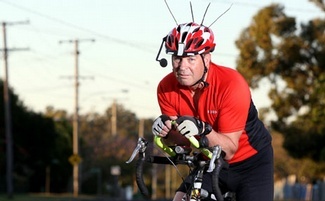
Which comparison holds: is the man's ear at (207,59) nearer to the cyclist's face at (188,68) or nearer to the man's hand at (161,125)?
the cyclist's face at (188,68)

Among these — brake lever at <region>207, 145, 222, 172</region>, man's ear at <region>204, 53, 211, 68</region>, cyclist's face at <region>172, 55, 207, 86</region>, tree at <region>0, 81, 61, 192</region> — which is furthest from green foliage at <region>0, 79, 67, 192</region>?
brake lever at <region>207, 145, 222, 172</region>

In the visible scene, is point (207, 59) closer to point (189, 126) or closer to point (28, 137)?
point (189, 126)

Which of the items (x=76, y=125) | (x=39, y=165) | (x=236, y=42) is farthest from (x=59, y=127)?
(x=236, y=42)

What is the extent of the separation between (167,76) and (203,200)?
1138 millimetres

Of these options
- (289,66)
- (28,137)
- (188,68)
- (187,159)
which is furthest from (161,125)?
(28,137)

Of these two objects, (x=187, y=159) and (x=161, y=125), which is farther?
(x=187, y=159)

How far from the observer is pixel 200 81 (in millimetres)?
8406

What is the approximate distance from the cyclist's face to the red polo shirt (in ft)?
0.62

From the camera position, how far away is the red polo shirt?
328 inches

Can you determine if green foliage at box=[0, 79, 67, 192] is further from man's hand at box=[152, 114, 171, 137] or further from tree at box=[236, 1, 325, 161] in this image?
man's hand at box=[152, 114, 171, 137]

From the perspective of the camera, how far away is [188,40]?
8.18 meters

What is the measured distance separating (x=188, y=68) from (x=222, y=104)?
41 centimetres

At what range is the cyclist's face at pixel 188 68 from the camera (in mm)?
8242

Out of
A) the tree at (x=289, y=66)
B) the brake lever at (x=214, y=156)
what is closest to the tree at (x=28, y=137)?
the tree at (x=289, y=66)
